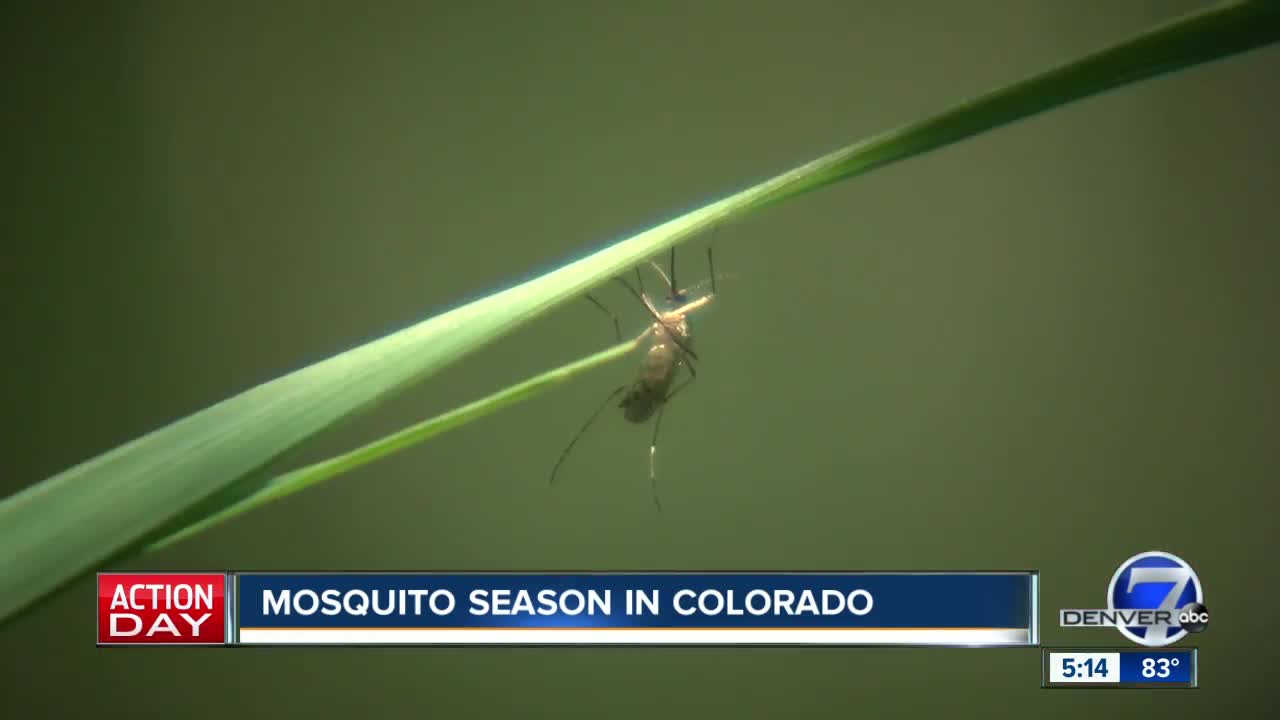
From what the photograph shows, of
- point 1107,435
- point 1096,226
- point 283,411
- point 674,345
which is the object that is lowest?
point 283,411

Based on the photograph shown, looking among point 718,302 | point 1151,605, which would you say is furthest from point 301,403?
point 1151,605

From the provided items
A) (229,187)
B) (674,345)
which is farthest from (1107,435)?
(229,187)

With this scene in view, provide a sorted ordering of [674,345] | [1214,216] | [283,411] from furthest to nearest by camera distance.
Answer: [1214,216] → [674,345] → [283,411]

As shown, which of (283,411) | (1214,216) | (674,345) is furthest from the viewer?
(1214,216)

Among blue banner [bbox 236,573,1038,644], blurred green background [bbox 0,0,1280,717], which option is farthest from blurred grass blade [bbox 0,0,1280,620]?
blue banner [bbox 236,573,1038,644]

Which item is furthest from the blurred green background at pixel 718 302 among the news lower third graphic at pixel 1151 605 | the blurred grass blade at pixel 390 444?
the blurred grass blade at pixel 390 444

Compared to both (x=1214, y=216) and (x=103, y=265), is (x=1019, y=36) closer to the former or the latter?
(x=1214, y=216)

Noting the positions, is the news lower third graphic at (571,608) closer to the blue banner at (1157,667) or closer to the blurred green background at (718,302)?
the blurred green background at (718,302)

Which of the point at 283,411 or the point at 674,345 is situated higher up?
the point at 674,345
